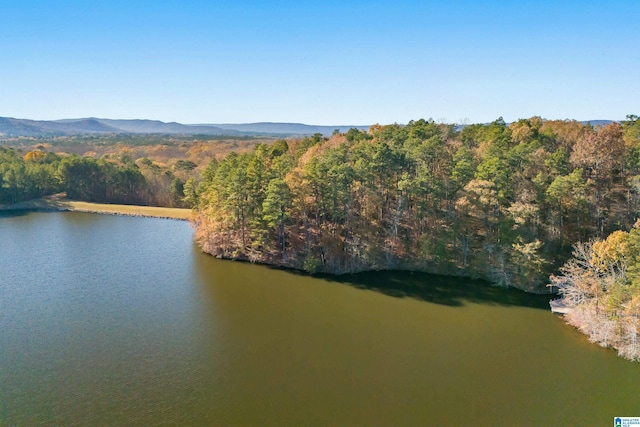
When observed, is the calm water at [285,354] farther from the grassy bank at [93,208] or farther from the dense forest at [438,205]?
the grassy bank at [93,208]

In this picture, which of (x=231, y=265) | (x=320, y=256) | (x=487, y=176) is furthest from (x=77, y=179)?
(x=487, y=176)

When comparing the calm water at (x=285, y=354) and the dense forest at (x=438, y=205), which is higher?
the dense forest at (x=438, y=205)

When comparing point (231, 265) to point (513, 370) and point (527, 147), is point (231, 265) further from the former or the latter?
point (527, 147)
